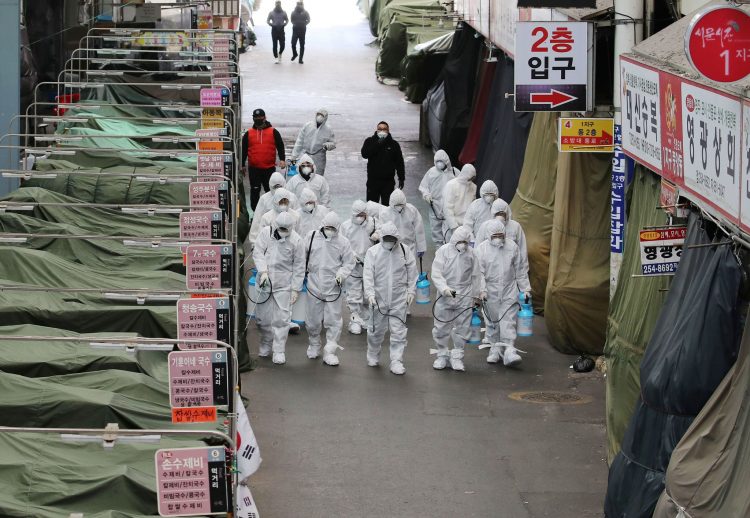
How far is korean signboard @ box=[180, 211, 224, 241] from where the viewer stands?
13625mm

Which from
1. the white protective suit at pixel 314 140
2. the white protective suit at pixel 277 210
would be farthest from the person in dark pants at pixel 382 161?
the white protective suit at pixel 277 210

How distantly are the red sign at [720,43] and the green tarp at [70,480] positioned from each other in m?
4.44

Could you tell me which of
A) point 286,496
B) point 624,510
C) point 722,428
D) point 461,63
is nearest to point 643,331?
point 624,510

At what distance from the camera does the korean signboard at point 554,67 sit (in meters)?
14.6

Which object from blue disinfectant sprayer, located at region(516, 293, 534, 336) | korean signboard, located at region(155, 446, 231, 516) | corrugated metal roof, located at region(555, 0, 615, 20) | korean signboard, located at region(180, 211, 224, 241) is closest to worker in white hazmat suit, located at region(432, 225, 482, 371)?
blue disinfectant sprayer, located at region(516, 293, 534, 336)

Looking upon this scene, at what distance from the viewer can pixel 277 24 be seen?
4262 centimetres

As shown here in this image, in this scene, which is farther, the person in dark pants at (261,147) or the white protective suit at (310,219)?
the person in dark pants at (261,147)

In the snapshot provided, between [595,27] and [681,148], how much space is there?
4893 millimetres

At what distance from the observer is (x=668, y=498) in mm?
9922

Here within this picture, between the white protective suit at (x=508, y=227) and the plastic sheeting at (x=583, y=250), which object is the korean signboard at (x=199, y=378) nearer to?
the plastic sheeting at (x=583, y=250)

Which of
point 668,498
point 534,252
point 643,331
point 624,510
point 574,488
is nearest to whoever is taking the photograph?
point 668,498

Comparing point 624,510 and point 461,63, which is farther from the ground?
point 461,63

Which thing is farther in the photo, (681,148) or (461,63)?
(461,63)

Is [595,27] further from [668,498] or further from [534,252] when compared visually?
[668,498]
